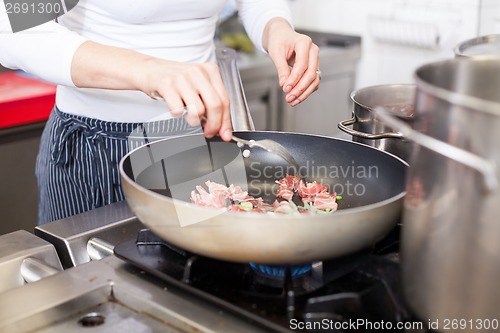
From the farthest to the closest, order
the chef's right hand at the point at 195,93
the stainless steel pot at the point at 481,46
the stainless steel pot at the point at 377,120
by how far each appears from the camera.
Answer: the stainless steel pot at the point at 481,46, the stainless steel pot at the point at 377,120, the chef's right hand at the point at 195,93

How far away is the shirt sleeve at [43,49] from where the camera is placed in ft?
3.60

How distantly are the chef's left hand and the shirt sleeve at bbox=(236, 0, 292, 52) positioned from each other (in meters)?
0.15

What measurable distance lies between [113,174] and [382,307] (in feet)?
2.51

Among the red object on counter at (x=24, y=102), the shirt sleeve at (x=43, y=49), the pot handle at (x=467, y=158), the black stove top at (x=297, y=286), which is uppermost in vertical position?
the shirt sleeve at (x=43, y=49)

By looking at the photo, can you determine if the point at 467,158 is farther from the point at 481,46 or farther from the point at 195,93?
the point at 481,46

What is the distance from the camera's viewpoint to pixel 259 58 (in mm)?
2725

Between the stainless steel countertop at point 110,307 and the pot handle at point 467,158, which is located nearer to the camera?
the pot handle at point 467,158

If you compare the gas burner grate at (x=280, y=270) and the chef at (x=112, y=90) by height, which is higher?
the chef at (x=112, y=90)

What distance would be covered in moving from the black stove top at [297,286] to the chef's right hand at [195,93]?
0.18 metres

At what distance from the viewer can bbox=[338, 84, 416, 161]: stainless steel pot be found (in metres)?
1.06

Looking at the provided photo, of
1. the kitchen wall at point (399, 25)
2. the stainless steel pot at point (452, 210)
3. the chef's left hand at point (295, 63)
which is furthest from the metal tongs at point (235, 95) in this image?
the kitchen wall at point (399, 25)

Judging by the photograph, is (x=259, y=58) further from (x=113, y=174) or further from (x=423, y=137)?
(x=423, y=137)

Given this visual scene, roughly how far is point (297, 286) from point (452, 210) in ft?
0.78

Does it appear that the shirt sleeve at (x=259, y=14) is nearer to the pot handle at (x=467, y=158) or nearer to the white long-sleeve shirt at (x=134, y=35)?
the white long-sleeve shirt at (x=134, y=35)
